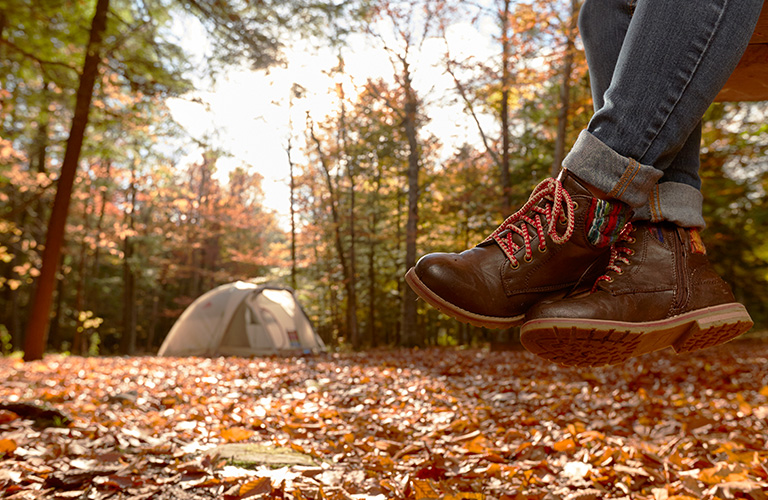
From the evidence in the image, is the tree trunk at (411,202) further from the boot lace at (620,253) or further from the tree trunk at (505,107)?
the boot lace at (620,253)

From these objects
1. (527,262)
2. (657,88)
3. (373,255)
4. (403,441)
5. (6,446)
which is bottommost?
(403,441)

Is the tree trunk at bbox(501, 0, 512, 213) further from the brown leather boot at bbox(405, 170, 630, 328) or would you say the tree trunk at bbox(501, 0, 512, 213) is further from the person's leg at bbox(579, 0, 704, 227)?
the brown leather boot at bbox(405, 170, 630, 328)

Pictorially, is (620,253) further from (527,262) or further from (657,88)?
(657,88)

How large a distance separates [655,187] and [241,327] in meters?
10.9

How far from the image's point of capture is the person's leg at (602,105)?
52.7 inches

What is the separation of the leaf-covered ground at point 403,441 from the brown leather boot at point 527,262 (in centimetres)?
69

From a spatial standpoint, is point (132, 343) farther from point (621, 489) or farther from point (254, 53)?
point (621, 489)

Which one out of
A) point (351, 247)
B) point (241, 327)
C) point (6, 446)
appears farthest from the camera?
point (351, 247)

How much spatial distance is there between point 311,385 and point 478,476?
3276mm

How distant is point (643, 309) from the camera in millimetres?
1278

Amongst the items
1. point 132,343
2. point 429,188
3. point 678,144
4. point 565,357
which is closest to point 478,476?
point 565,357

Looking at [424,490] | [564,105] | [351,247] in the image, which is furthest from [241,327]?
[424,490]

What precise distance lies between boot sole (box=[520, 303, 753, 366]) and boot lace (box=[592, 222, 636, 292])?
15cm

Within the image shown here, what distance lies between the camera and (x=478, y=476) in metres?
1.88
